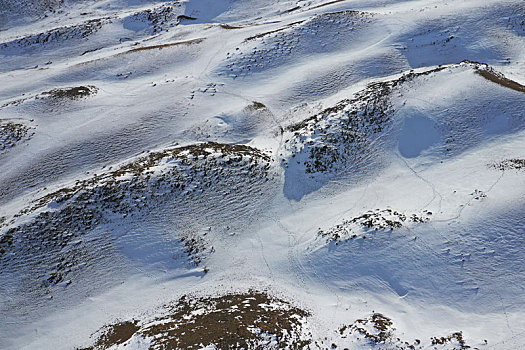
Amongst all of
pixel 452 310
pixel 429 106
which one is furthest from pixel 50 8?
pixel 452 310

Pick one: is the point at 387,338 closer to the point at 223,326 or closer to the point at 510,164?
the point at 223,326

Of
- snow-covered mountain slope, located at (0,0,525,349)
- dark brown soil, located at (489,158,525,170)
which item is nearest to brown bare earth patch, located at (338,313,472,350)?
snow-covered mountain slope, located at (0,0,525,349)

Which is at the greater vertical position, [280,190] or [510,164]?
[510,164]

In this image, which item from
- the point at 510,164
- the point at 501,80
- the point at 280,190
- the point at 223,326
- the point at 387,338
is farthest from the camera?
the point at 501,80

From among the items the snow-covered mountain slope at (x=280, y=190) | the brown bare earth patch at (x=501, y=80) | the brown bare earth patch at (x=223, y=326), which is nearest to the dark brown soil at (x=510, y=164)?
the snow-covered mountain slope at (x=280, y=190)


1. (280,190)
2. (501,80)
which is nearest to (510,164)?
(501,80)

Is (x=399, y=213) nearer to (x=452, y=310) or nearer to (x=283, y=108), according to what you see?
(x=452, y=310)
